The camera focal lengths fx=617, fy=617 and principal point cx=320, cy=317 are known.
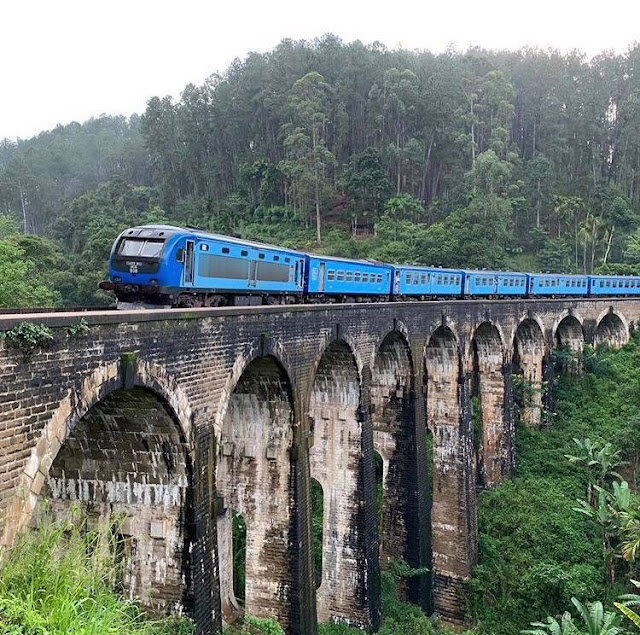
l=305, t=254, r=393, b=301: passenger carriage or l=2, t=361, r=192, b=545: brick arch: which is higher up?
l=305, t=254, r=393, b=301: passenger carriage

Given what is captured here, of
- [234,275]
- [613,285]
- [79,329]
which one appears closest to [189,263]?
[234,275]

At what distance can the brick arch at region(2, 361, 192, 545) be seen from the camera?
6344 millimetres

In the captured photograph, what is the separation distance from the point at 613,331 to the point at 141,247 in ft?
102

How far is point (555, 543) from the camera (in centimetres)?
2130

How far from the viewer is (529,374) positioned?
28.9 m

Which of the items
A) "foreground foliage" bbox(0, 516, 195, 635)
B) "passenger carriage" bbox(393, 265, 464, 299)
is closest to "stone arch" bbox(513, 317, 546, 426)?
"passenger carriage" bbox(393, 265, 464, 299)

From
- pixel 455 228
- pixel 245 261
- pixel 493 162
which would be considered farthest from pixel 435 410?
pixel 493 162

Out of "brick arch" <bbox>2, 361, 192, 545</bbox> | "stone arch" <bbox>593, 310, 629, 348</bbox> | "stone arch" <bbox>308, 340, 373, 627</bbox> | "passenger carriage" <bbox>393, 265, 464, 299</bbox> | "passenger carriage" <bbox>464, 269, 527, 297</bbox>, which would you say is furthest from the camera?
"stone arch" <bbox>593, 310, 629, 348</bbox>

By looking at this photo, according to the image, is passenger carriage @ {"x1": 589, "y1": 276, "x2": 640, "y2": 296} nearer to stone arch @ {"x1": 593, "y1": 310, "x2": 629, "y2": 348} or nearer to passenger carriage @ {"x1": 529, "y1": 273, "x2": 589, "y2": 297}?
passenger carriage @ {"x1": 529, "y1": 273, "x2": 589, "y2": 297}

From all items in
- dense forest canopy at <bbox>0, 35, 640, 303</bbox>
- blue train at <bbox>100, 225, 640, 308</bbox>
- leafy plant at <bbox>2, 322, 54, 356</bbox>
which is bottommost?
leafy plant at <bbox>2, 322, 54, 356</bbox>

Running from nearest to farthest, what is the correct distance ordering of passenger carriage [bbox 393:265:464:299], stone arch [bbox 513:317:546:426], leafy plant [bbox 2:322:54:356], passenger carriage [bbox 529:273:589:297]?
leafy plant [bbox 2:322:54:356] → passenger carriage [bbox 393:265:464:299] → stone arch [bbox 513:317:546:426] → passenger carriage [bbox 529:273:589:297]

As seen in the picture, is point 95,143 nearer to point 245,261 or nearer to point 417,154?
point 417,154

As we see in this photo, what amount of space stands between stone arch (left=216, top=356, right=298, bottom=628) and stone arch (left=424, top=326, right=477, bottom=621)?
8869 mm

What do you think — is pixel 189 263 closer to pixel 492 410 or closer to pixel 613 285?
pixel 492 410
